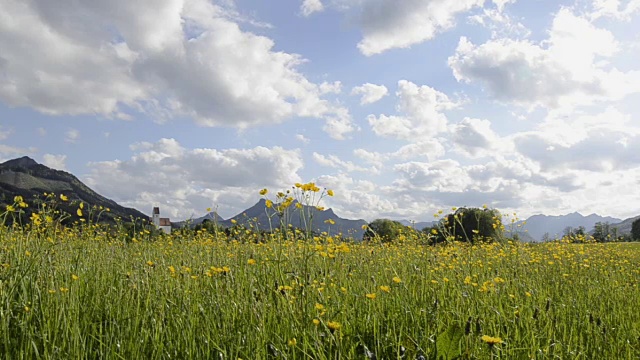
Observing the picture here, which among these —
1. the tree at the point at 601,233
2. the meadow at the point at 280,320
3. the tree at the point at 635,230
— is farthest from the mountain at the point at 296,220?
the tree at the point at 635,230

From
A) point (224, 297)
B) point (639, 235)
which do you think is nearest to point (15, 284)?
point (224, 297)

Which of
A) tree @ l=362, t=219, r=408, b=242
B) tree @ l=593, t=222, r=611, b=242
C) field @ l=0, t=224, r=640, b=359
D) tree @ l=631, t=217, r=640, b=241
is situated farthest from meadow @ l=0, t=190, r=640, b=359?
tree @ l=631, t=217, r=640, b=241

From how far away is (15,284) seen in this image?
321 centimetres

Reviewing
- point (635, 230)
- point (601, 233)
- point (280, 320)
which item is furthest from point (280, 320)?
point (635, 230)

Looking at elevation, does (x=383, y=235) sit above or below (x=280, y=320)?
above

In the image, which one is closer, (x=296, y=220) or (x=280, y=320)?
(x=280, y=320)

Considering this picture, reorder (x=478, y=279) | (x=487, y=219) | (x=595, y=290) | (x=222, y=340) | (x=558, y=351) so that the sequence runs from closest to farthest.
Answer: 1. (x=222, y=340)
2. (x=558, y=351)
3. (x=478, y=279)
4. (x=595, y=290)
5. (x=487, y=219)

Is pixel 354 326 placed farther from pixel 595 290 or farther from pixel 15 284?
pixel 595 290

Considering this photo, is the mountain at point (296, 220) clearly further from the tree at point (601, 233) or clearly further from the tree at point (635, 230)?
the tree at point (635, 230)

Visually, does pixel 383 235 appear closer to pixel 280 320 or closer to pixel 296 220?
pixel 296 220

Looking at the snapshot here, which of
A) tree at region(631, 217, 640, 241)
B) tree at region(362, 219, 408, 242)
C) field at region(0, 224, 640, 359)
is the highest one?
tree at region(631, 217, 640, 241)

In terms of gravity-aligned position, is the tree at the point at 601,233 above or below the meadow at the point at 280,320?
above

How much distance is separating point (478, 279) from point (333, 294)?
2.11 metres

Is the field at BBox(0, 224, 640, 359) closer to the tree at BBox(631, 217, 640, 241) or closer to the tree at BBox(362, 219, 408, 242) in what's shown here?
the tree at BBox(362, 219, 408, 242)
